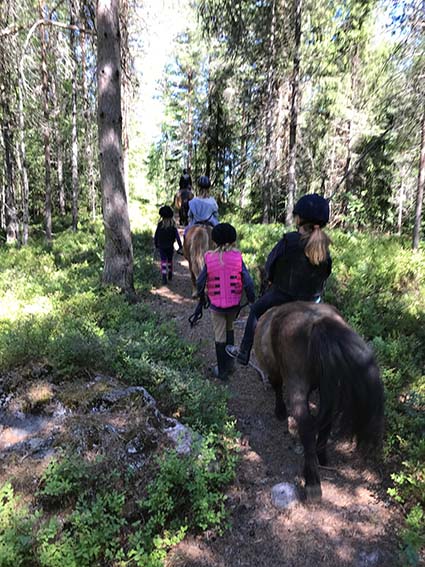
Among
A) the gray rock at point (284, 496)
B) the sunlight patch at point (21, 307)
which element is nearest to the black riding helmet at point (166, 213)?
the sunlight patch at point (21, 307)

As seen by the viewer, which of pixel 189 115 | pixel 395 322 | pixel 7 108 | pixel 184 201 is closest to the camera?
pixel 395 322

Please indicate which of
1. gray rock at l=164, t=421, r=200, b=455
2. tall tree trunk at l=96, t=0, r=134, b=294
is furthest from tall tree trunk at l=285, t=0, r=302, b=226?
gray rock at l=164, t=421, r=200, b=455

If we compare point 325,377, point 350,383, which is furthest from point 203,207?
point 350,383

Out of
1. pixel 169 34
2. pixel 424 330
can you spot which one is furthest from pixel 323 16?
pixel 424 330

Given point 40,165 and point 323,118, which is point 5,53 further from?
point 40,165

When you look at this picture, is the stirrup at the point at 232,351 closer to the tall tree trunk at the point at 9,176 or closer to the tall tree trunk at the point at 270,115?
the tall tree trunk at the point at 270,115

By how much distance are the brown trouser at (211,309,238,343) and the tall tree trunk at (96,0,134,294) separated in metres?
3.42

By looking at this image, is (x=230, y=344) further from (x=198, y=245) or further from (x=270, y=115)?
(x=270, y=115)

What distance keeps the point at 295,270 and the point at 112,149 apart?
198 inches

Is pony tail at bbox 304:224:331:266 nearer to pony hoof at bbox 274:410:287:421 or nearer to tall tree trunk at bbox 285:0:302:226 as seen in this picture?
pony hoof at bbox 274:410:287:421

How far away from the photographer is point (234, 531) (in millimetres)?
3162

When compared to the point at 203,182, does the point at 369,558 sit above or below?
below

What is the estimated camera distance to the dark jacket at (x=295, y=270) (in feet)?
13.2

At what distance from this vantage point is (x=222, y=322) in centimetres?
527
